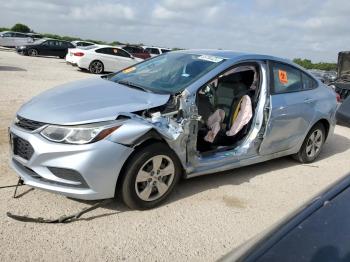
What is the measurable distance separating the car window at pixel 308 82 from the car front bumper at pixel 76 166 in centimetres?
325

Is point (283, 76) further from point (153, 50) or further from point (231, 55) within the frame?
point (153, 50)

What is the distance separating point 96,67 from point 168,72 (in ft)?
49.8

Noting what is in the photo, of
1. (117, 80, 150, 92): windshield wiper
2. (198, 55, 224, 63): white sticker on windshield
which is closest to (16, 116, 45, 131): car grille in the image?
(117, 80, 150, 92): windshield wiper

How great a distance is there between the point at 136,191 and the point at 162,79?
1507 millimetres

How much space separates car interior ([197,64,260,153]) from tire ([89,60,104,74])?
Result: 48.2 ft

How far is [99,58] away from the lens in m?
19.4

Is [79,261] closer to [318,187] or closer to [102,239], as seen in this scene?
[102,239]

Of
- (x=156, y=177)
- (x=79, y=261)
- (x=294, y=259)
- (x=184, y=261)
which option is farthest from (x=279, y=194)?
(x=294, y=259)

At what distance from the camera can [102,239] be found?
3490 millimetres

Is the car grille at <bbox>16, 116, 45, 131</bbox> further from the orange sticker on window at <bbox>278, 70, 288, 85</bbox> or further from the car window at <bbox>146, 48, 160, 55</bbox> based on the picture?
the car window at <bbox>146, 48, 160, 55</bbox>

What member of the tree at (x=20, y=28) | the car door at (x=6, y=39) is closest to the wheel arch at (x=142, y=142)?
the car door at (x=6, y=39)

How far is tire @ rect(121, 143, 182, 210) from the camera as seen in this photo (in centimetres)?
384

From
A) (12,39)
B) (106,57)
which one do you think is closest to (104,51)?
(106,57)

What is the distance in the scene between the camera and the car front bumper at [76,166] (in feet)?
11.8
